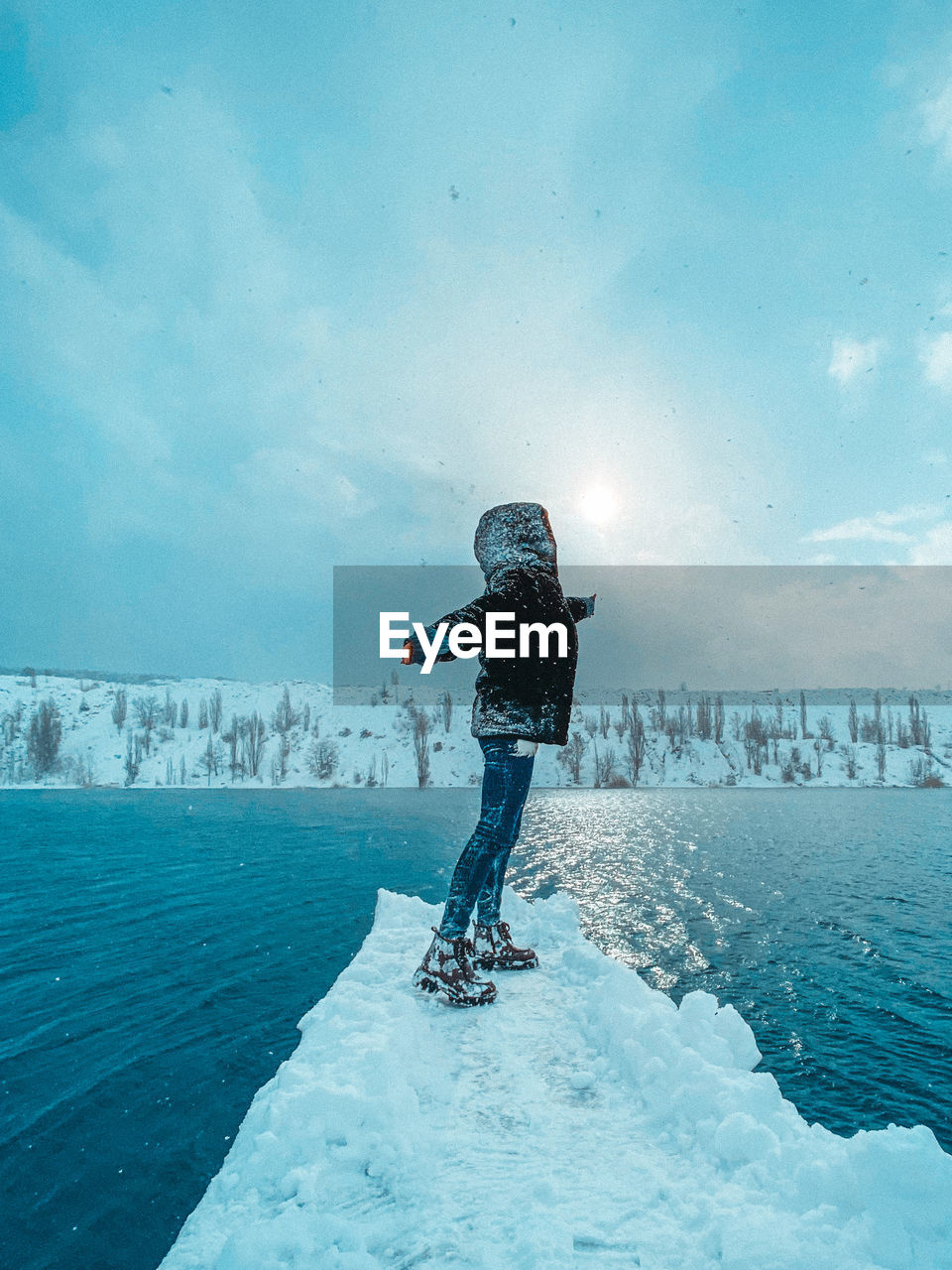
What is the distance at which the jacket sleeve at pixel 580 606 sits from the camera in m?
3.97

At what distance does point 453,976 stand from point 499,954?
76cm

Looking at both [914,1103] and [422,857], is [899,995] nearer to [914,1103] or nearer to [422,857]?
[914,1103]

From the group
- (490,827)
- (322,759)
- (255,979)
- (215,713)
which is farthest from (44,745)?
(490,827)

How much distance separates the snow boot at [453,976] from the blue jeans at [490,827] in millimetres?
119

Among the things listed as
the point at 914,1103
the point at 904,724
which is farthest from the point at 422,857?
the point at 904,724

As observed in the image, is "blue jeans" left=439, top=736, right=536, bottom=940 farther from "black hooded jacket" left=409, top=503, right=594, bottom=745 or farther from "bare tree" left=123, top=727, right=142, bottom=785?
"bare tree" left=123, top=727, right=142, bottom=785

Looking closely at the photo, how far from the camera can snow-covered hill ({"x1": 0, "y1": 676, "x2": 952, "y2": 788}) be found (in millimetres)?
68188

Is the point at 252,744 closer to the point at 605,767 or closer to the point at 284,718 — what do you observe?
the point at 284,718

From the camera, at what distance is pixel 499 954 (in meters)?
4.04

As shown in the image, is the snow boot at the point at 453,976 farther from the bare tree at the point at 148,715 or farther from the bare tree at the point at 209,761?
the bare tree at the point at 148,715

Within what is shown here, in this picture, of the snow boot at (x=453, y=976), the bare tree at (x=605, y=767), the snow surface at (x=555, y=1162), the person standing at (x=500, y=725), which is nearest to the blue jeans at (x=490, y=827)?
the person standing at (x=500, y=725)

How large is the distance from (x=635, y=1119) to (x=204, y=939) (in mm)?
6003

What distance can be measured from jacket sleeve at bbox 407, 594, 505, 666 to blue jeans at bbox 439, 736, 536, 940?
614mm

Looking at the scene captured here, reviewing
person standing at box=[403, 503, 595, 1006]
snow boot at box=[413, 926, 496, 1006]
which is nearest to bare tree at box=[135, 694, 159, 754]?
snow boot at box=[413, 926, 496, 1006]
